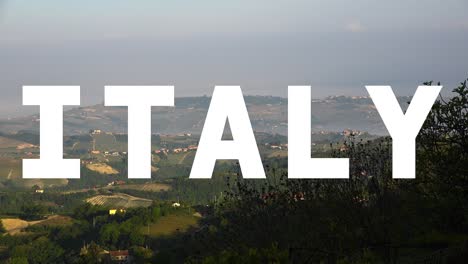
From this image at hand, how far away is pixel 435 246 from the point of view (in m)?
36.9

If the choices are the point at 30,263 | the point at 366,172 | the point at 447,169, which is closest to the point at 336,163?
the point at 366,172

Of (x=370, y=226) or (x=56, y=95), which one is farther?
(x=56, y=95)

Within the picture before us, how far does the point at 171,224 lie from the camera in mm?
179375

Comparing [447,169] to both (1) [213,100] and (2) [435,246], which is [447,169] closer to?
(2) [435,246]

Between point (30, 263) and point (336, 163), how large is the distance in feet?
Result: 467

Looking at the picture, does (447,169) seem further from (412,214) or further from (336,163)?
(336,163)

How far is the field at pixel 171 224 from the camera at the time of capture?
172250 millimetres

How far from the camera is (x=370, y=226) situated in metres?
35.9

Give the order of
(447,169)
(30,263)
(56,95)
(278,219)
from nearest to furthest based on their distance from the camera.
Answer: (447,169), (278,219), (56,95), (30,263)

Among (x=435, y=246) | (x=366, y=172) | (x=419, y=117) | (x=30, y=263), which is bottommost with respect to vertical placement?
(x=30, y=263)

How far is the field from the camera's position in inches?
6781

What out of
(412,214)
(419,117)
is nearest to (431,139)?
(419,117)

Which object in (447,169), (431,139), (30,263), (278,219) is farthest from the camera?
(30,263)

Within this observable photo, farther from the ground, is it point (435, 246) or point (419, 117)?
point (419, 117)
